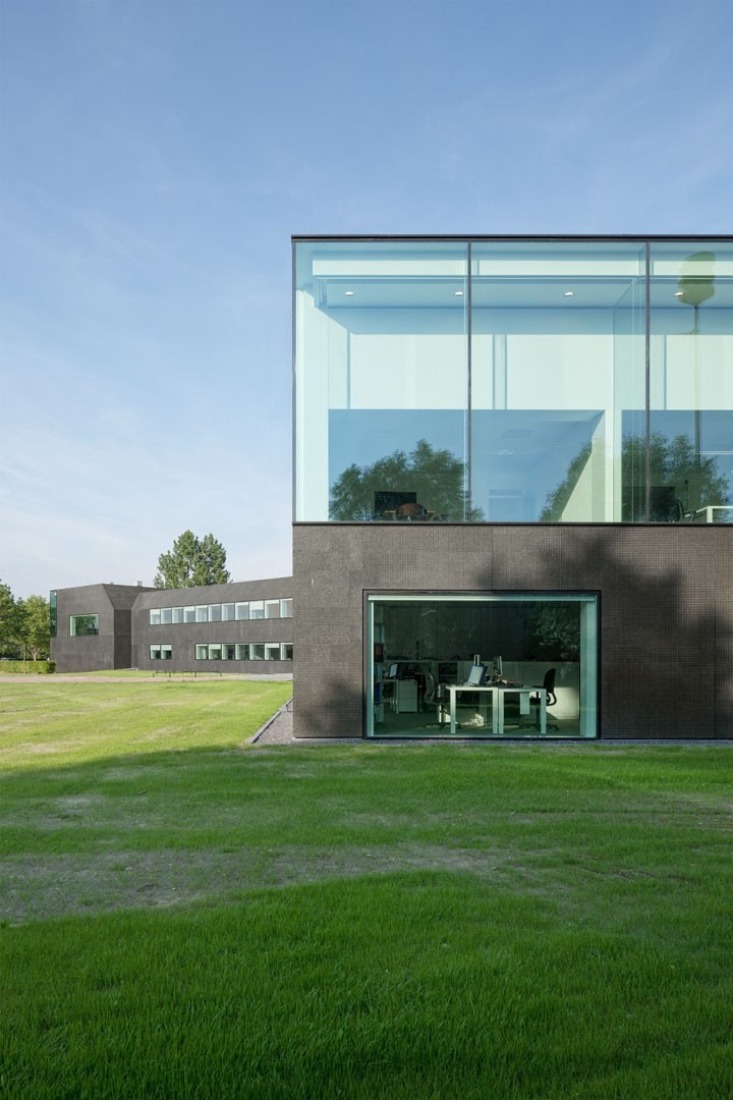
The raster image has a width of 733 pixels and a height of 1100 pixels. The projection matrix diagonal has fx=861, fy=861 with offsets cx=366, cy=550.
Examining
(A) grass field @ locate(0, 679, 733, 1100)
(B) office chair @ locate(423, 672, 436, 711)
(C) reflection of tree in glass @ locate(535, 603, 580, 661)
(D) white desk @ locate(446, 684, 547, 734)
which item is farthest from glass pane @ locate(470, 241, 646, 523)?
(A) grass field @ locate(0, 679, 733, 1100)

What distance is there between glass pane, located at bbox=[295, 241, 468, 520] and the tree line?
58552 millimetres

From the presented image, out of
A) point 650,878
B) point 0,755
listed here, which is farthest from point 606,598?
point 0,755

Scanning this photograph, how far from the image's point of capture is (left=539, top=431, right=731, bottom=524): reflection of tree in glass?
14008mm

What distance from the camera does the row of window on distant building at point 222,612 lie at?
159ft

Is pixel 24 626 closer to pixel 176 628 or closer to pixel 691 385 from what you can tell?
pixel 176 628

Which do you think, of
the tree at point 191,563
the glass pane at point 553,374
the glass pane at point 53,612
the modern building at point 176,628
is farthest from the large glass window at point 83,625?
the glass pane at point 553,374

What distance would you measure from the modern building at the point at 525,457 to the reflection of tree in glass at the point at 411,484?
3 cm

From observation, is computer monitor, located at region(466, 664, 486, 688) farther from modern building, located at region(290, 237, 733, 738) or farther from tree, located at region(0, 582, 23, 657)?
tree, located at region(0, 582, 23, 657)

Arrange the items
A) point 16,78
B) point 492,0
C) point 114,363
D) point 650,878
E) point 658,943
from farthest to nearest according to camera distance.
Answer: point 114,363, point 16,78, point 492,0, point 650,878, point 658,943

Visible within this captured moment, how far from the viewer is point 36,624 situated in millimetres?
71375

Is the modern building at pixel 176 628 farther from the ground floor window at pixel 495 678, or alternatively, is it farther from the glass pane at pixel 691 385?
the glass pane at pixel 691 385

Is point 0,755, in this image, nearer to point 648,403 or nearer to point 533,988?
point 533,988

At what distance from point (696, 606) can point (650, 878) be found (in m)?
9.12

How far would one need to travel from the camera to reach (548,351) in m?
14.2
